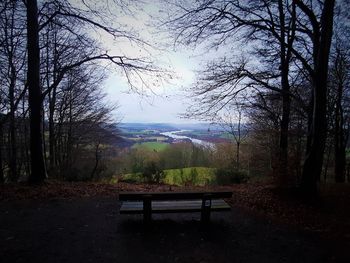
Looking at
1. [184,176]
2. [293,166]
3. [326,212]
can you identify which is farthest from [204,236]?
[184,176]

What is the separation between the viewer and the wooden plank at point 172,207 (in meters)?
6.33

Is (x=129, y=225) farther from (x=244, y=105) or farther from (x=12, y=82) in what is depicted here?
(x=12, y=82)

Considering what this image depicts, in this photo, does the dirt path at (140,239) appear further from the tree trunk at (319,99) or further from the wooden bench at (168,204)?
the tree trunk at (319,99)

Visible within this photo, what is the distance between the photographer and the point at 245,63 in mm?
11594

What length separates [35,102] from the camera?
10453 millimetres

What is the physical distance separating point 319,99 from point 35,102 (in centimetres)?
946

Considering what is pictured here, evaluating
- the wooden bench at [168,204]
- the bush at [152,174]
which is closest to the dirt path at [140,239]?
the wooden bench at [168,204]

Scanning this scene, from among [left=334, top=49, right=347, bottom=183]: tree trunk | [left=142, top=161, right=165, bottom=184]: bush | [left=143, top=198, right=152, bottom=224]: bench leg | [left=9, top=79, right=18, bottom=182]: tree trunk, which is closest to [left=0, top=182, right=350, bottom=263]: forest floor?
[left=143, top=198, right=152, bottom=224]: bench leg

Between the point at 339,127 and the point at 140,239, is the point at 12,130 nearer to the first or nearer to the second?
the point at 140,239

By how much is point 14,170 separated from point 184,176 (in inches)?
423

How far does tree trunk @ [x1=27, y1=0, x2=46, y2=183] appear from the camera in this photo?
10203 mm

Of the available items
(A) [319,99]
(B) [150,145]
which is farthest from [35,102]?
(B) [150,145]

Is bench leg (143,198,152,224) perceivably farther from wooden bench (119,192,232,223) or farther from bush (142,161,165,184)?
bush (142,161,165,184)

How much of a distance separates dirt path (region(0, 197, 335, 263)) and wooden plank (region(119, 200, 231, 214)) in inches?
14.1
